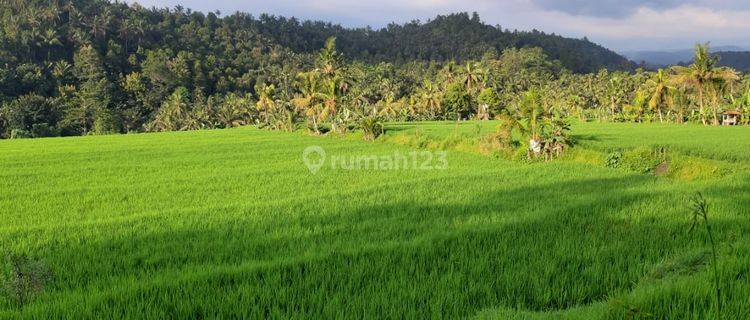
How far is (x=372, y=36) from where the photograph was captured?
621ft

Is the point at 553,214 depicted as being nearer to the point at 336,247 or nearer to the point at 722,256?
the point at 722,256

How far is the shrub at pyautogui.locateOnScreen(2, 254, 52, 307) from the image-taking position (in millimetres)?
4391

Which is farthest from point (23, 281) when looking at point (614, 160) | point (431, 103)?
point (431, 103)

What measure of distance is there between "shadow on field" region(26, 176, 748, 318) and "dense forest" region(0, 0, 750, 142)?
41.2 ft

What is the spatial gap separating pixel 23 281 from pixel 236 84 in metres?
93.0

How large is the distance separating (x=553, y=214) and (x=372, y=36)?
187633mm

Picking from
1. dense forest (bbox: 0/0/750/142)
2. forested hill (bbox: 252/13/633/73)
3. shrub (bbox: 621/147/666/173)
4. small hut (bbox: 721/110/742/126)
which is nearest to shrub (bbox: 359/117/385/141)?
dense forest (bbox: 0/0/750/142)

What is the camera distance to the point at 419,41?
7037 inches

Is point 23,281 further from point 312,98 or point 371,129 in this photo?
point 312,98

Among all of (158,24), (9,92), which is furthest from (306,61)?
(9,92)

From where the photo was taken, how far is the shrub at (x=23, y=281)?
439 cm

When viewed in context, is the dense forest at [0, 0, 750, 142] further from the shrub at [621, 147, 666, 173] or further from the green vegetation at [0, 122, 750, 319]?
the green vegetation at [0, 122, 750, 319]

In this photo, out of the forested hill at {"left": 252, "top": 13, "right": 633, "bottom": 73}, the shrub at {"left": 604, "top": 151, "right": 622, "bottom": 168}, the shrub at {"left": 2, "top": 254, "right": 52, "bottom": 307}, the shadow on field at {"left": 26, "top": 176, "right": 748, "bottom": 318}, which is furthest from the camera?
the forested hill at {"left": 252, "top": 13, "right": 633, "bottom": 73}

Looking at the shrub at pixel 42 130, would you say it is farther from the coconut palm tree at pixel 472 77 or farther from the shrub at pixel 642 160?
the shrub at pixel 642 160
